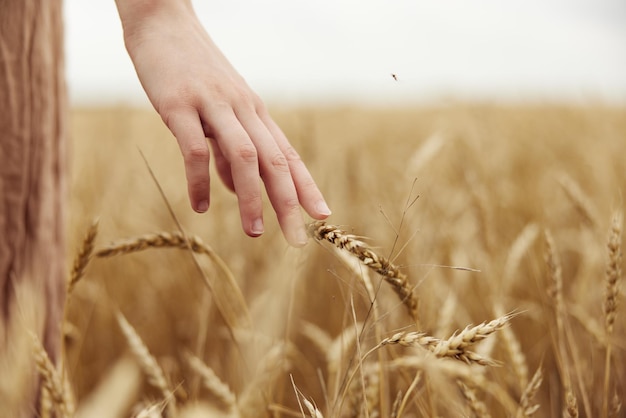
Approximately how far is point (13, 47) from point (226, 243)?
751 millimetres

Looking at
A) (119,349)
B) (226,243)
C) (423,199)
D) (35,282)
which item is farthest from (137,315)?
(423,199)

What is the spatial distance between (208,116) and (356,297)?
2.75 ft

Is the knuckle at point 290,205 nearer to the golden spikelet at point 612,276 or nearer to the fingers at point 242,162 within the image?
the fingers at point 242,162

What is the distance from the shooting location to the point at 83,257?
0.64 metres

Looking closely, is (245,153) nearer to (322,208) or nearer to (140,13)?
(322,208)

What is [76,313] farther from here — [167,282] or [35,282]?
[35,282]

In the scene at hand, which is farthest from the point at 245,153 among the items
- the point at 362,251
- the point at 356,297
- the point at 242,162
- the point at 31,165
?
the point at 356,297

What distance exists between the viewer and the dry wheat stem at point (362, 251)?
0.50 meters

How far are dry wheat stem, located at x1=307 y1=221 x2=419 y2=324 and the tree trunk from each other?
15.9 inches

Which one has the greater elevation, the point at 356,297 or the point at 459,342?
the point at 459,342

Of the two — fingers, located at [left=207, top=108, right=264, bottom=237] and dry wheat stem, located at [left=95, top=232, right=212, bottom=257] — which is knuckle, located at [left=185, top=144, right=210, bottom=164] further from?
dry wheat stem, located at [left=95, top=232, right=212, bottom=257]

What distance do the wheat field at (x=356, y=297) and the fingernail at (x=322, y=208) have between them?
0.03 metres

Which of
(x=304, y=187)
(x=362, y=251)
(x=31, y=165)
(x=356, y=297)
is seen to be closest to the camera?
(x=362, y=251)

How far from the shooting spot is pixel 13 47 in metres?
0.75
